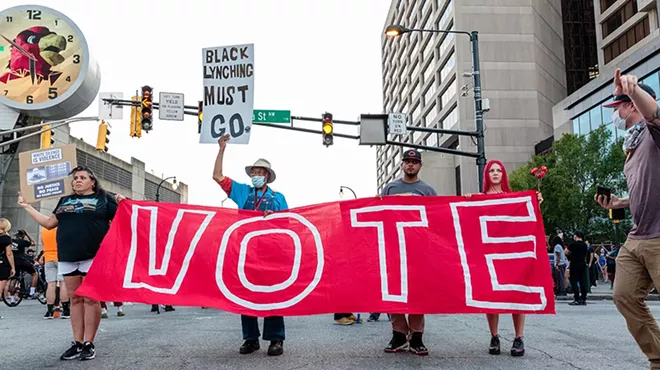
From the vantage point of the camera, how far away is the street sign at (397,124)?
17.7 metres

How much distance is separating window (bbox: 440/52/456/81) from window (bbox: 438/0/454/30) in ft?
12.3

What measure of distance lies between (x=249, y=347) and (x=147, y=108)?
513 inches

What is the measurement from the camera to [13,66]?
95.9 ft

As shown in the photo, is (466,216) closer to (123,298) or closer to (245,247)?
(245,247)

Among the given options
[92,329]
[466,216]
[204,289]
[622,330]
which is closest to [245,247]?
[204,289]

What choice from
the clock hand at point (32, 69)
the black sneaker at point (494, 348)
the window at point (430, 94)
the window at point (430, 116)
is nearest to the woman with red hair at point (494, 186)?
the black sneaker at point (494, 348)

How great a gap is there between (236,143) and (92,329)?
95.2 inches

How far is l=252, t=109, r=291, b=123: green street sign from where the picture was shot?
1689cm

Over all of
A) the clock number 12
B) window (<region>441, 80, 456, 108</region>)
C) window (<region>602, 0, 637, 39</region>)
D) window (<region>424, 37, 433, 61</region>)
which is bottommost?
the clock number 12

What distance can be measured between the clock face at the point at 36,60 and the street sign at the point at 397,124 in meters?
18.7

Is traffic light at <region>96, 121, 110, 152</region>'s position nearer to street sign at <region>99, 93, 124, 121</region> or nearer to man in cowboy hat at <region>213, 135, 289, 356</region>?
street sign at <region>99, 93, 124, 121</region>

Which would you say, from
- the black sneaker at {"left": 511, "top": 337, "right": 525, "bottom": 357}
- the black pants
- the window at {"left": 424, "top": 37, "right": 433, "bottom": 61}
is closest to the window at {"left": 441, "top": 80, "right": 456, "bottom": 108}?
the window at {"left": 424, "top": 37, "right": 433, "bottom": 61}

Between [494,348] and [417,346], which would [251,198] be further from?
[494,348]

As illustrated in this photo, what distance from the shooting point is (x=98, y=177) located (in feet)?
134
